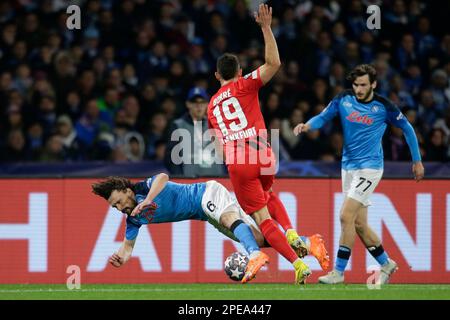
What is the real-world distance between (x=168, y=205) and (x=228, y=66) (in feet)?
4.86

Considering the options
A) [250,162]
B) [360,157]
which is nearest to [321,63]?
[360,157]

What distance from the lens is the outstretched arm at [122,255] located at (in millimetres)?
9773

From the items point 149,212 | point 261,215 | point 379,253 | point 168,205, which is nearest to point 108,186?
point 149,212

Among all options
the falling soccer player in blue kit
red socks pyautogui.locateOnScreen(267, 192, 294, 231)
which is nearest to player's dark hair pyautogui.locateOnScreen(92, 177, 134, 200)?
the falling soccer player in blue kit

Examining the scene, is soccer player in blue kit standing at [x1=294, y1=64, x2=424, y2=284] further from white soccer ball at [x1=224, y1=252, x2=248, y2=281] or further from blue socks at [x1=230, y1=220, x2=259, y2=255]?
white soccer ball at [x1=224, y1=252, x2=248, y2=281]

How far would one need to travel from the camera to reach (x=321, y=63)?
1617 centimetres

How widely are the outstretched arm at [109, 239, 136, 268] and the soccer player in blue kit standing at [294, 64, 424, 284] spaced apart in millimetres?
2182

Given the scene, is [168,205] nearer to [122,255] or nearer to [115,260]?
[122,255]

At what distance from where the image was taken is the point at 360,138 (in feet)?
35.1

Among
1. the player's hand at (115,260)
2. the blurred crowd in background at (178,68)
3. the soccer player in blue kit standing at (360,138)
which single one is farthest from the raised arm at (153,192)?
the blurred crowd in background at (178,68)

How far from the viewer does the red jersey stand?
31.9 ft

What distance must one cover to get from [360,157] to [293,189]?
5.69 ft

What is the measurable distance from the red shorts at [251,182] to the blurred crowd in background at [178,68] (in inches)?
121

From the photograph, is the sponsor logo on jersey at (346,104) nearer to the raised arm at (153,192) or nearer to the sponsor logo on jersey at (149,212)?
the raised arm at (153,192)
